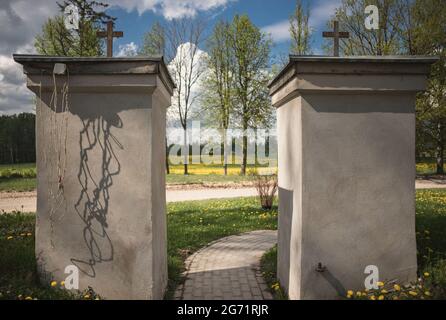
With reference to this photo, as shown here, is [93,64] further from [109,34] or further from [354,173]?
[354,173]

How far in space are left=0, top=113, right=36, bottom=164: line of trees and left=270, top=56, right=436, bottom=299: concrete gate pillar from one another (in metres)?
50.5

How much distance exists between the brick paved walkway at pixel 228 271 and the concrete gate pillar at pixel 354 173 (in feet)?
3.65

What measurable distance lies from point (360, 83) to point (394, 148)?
833mm

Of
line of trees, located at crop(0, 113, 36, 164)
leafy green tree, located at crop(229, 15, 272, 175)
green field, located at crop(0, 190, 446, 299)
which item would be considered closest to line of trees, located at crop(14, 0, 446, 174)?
leafy green tree, located at crop(229, 15, 272, 175)

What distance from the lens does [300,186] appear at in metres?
3.68

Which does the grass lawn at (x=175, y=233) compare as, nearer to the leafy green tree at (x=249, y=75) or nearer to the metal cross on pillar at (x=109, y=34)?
the metal cross on pillar at (x=109, y=34)

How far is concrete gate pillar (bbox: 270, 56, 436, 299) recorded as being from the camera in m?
3.62

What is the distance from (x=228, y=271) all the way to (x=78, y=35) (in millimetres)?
18908

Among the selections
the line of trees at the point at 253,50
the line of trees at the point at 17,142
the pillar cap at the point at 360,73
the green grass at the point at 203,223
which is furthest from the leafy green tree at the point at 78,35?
the line of trees at the point at 17,142

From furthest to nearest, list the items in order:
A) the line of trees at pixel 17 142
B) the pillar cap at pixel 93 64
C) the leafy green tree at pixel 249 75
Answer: the line of trees at pixel 17 142 → the leafy green tree at pixel 249 75 → the pillar cap at pixel 93 64

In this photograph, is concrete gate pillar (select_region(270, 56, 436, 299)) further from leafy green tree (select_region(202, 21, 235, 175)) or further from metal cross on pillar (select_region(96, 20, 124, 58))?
leafy green tree (select_region(202, 21, 235, 175))

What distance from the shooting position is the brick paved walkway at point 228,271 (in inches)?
181

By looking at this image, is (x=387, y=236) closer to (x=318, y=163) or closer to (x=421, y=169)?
(x=318, y=163)

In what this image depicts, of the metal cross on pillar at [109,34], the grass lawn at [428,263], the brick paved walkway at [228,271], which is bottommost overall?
the brick paved walkway at [228,271]
